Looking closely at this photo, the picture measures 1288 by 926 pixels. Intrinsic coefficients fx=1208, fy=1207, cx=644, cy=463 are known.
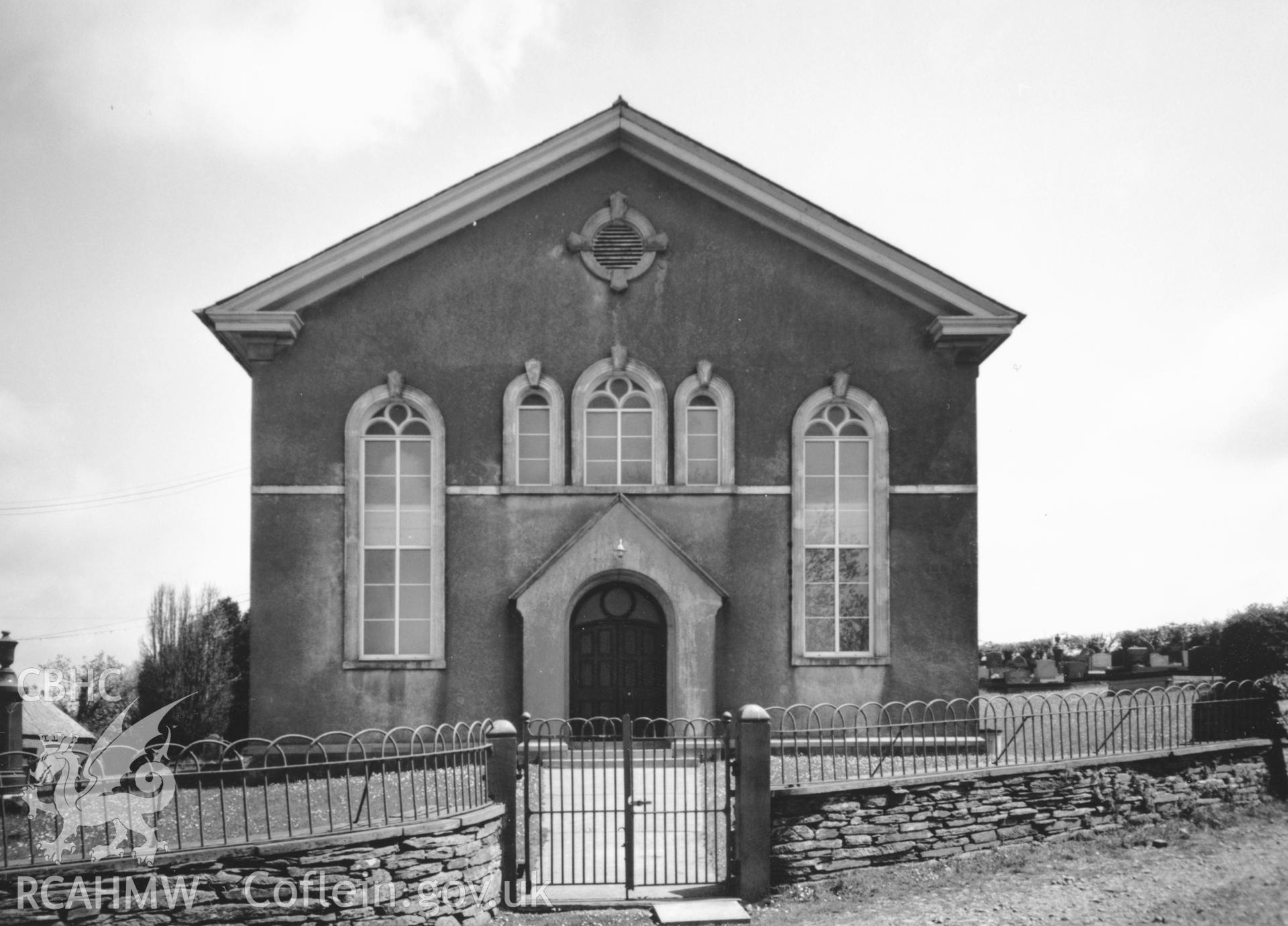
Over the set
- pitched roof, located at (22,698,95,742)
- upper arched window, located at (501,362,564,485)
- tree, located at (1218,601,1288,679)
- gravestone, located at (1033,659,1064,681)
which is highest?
upper arched window, located at (501,362,564,485)

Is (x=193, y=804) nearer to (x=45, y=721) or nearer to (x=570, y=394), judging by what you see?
(x=570, y=394)

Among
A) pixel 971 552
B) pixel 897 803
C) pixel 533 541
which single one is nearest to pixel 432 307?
pixel 533 541

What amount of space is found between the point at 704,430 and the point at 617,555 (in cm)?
236

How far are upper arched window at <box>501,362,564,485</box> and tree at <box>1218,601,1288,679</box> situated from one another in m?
A: 10.4

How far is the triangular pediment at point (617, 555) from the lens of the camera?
56.6 ft

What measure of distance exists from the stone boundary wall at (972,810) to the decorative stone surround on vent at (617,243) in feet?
28.9

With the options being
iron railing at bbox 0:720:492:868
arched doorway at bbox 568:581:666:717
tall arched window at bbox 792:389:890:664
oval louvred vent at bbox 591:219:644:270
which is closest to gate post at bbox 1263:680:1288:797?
tall arched window at bbox 792:389:890:664

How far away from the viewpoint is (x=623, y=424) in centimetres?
1808

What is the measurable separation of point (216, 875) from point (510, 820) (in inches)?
114

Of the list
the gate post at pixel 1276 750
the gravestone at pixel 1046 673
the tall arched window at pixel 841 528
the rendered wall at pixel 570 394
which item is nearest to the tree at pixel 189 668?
the rendered wall at pixel 570 394

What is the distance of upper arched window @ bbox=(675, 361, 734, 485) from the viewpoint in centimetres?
1791

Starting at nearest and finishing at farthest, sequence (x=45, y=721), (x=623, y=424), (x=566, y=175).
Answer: (x=623, y=424)
(x=566, y=175)
(x=45, y=721)

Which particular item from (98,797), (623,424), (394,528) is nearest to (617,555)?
(623,424)

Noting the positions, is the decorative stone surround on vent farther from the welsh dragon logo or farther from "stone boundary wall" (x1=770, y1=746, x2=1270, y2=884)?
the welsh dragon logo
